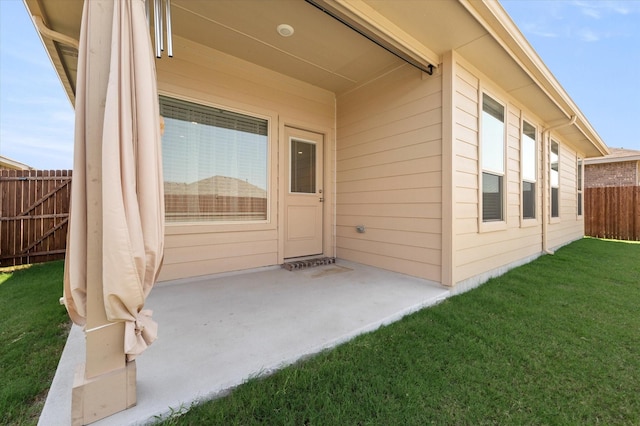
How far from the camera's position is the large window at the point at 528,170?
450 cm

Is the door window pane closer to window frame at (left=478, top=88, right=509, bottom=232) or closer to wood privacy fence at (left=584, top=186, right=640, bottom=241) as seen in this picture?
window frame at (left=478, top=88, right=509, bottom=232)

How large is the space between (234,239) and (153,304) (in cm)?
120

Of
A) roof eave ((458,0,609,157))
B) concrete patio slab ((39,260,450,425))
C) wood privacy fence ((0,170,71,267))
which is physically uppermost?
roof eave ((458,0,609,157))

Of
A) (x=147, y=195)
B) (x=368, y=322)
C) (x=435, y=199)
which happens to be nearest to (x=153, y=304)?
(x=147, y=195)

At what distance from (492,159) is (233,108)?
352 cm

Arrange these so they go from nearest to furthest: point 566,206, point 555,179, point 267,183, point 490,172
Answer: point 490,172 → point 267,183 → point 555,179 → point 566,206

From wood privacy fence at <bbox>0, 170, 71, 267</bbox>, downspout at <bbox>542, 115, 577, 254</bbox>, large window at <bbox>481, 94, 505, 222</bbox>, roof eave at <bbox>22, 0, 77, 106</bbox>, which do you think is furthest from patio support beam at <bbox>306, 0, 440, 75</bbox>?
wood privacy fence at <bbox>0, 170, 71, 267</bbox>

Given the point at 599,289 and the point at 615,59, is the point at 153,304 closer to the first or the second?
the point at 599,289

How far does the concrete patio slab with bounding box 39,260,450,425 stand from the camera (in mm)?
1317

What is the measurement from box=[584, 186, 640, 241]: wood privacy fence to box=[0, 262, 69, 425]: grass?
12.8 metres

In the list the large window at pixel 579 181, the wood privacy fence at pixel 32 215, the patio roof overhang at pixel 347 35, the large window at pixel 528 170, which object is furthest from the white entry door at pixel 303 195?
the large window at pixel 579 181

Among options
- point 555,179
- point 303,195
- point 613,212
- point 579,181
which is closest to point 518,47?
point 303,195

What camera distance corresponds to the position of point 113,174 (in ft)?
3.54

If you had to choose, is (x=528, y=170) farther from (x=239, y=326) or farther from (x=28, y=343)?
(x=28, y=343)
